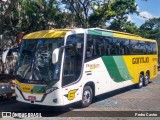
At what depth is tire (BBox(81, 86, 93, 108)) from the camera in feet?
37.7

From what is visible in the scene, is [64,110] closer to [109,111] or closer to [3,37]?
[109,111]

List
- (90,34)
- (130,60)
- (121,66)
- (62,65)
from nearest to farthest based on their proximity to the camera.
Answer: (62,65), (90,34), (121,66), (130,60)

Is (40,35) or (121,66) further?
(121,66)

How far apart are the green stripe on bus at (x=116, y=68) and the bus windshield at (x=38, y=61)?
3207 mm

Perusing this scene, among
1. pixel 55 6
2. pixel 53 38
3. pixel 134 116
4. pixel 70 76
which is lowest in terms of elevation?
pixel 134 116

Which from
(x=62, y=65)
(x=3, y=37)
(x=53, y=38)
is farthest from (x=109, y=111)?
(x=3, y=37)

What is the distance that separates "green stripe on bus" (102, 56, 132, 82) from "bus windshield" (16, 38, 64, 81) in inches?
126

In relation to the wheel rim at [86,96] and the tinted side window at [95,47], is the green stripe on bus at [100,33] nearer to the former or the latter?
the tinted side window at [95,47]

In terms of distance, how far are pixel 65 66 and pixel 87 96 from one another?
6.93ft

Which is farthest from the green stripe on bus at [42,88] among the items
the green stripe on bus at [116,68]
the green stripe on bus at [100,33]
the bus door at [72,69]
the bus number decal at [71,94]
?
the green stripe on bus at [116,68]

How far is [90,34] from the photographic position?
12.0 meters

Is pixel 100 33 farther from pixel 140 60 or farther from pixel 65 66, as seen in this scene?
pixel 140 60

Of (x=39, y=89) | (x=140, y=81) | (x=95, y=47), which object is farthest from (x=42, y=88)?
(x=140, y=81)

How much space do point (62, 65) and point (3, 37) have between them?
1207 centimetres
